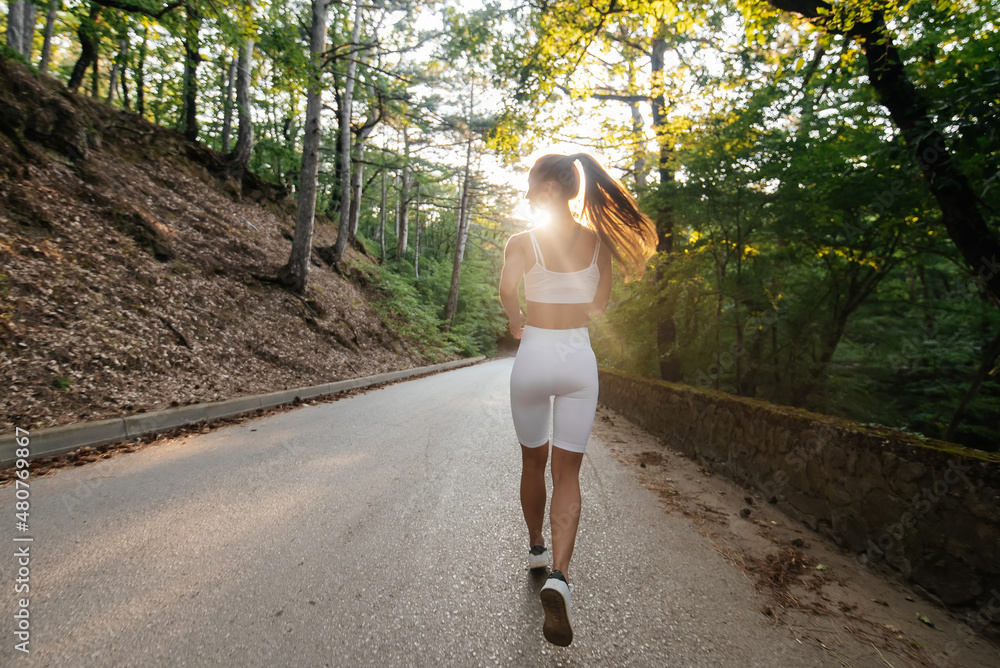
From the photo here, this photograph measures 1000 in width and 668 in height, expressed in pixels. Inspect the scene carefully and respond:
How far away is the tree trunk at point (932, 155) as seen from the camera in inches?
171

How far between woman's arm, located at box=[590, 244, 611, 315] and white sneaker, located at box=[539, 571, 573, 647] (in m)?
1.32

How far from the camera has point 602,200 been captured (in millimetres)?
2375

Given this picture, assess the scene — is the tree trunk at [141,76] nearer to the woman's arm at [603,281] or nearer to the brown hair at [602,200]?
the brown hair at [602,200]

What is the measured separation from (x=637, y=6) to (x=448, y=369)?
49.3 ft

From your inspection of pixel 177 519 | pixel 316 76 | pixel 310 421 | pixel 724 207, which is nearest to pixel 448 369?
pixel 316 76

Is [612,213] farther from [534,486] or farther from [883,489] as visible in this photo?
[883,489]

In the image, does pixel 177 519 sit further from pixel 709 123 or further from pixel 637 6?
pixel 637 6

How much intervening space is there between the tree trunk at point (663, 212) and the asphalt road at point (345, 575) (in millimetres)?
4300

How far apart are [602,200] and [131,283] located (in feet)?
27.4

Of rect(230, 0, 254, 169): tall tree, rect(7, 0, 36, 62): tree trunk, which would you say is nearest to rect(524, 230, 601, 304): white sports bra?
rect(230, 0, 254, 169): tall tree

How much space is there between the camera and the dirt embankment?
526 cm
